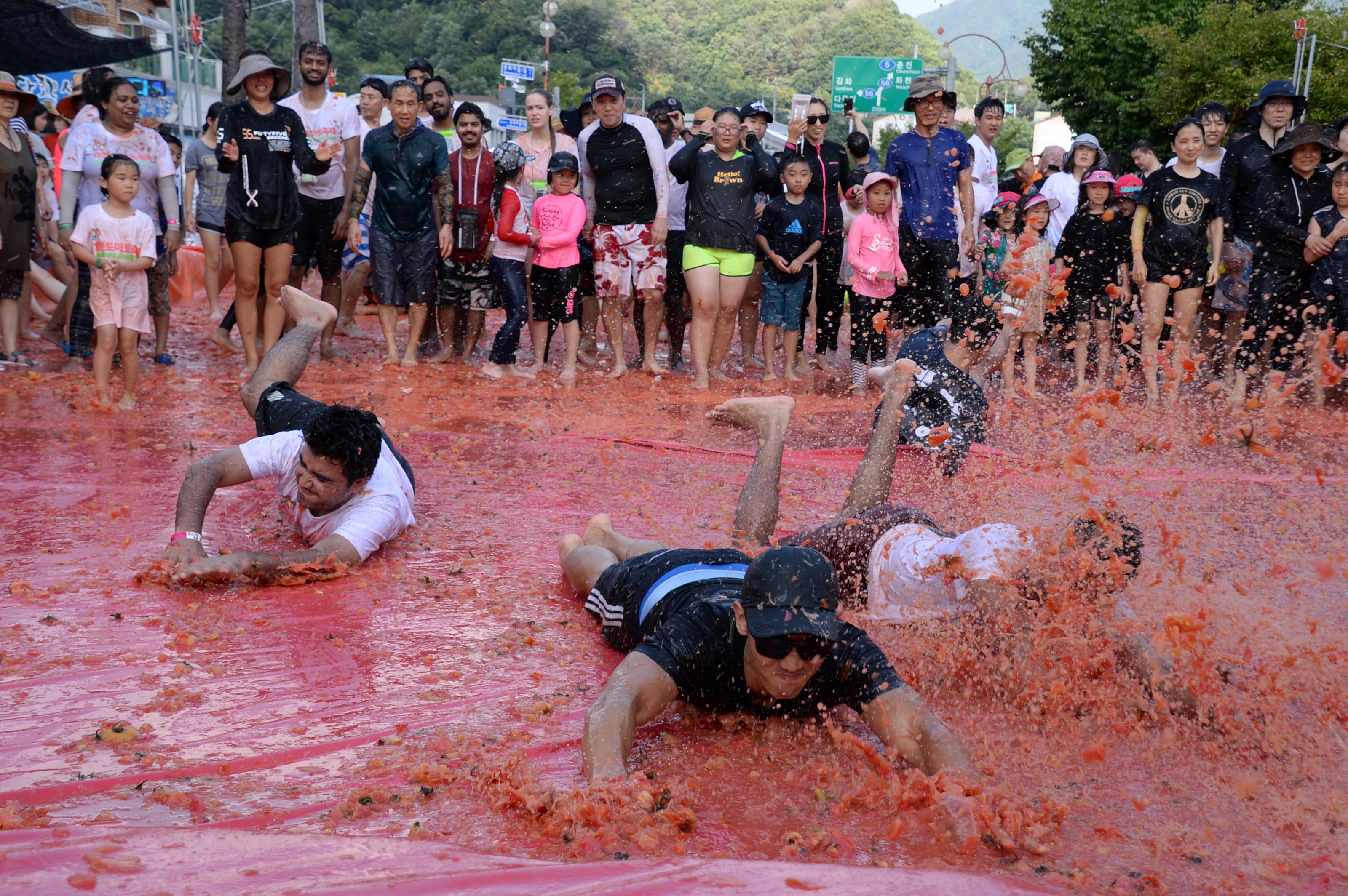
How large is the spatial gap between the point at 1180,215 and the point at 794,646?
7.32 m

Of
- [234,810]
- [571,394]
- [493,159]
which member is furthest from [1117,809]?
[493,159]

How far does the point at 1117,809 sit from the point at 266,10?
7999cm

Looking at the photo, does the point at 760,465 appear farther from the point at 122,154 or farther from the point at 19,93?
the point at 19,93

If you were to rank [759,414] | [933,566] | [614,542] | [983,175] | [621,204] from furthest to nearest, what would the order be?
1. [983,175]
2. [621,204]
3. [759,414]
4. [614,542]
5. [933,566]

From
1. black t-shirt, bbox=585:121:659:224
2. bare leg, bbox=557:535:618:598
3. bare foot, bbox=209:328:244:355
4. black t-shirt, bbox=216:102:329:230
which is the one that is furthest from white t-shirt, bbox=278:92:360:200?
bare leg, bbox=557:535:618:598

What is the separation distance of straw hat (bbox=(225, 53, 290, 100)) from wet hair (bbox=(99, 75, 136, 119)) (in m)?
0.73

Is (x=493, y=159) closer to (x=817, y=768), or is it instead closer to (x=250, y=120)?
(x=250, y=120)

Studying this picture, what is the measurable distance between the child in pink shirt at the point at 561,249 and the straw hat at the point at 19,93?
3828 millimetres

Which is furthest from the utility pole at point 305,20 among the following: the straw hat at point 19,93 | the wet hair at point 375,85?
the straw hat at point 19,93

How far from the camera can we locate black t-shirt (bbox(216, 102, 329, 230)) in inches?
338

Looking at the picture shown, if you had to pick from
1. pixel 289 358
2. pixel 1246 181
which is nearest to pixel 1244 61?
pixel 1246 181

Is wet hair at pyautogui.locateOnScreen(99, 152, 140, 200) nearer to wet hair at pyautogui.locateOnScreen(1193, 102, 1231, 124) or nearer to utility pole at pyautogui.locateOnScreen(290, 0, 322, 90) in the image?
wet hair at pyautogui.locateOnScreen(1193, 102, 1231, 124)

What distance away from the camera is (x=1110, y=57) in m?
25.9

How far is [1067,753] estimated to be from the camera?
11.6 ft
